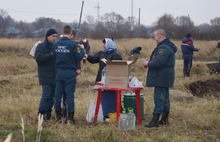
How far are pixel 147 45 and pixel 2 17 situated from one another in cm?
7639

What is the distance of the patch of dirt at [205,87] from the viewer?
8.62 meters

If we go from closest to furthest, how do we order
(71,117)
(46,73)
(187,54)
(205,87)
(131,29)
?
(71,117)
(46,73)
(205,87)
(187,54)
(131,29)

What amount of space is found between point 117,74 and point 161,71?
0.79 metres

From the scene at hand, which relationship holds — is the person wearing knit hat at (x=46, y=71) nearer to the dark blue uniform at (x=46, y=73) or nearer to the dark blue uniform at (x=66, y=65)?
the dark blue uniform at (x=46, y=73)

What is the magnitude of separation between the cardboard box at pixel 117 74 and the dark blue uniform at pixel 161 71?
43cm

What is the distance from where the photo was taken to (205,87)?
9.27 m

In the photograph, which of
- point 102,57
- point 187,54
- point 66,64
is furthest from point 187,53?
point 66,64

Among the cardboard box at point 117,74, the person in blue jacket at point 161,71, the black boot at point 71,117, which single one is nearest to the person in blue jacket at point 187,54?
the person in blue jacket at point 161,71

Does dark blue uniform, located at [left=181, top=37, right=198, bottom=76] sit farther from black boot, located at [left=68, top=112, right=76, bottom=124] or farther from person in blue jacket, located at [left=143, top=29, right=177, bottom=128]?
black boot, located at [left=68, top=112, right=76, bottom=124]

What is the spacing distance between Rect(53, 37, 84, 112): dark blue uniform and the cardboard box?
62 cm

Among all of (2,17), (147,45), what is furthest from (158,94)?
(2,17)

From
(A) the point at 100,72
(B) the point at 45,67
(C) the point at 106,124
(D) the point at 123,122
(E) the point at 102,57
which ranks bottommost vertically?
(C) the point at 106,124

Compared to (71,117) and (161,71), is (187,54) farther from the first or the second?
(71,117)

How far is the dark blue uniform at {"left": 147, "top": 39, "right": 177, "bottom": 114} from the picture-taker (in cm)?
511
